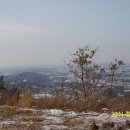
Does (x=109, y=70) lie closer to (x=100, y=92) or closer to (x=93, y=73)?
(x=93, y=73)

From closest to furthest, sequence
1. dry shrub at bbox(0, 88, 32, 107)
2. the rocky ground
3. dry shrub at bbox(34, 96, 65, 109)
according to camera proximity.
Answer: the rocky ground → dry shrub at bbox(34, 96, 65, 109) → dry shrub at bbox(0, 88, 32, 107)

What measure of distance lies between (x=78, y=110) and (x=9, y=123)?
11.4 ft

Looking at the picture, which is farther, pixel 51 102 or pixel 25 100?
pixel 25 100

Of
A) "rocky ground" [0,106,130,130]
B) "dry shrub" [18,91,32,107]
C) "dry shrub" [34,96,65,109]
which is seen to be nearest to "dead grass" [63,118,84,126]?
"rocky ground" [0,106,130,130]

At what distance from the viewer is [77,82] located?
18.3m

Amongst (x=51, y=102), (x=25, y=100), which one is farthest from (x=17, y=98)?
(x=51, y=102)

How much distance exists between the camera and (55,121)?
10.3 metres

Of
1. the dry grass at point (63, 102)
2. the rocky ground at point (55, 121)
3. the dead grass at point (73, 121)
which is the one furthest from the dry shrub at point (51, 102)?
A: the dead grass at point (73, 121)

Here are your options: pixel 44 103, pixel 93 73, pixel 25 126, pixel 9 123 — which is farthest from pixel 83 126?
pixel 93 73

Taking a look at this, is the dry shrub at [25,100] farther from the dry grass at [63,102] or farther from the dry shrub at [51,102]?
the dry shrub at [51,102]

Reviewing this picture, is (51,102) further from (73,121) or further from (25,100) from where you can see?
(73,121)

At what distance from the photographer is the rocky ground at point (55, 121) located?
30.1ft

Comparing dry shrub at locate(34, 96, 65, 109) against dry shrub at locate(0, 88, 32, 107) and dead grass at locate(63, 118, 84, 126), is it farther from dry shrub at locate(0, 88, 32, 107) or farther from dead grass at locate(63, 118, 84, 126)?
dead grass at locate(63, 118, 84, 126)

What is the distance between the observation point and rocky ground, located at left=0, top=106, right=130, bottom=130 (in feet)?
30.1
